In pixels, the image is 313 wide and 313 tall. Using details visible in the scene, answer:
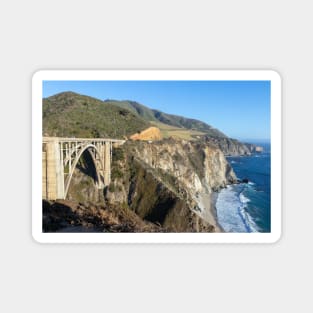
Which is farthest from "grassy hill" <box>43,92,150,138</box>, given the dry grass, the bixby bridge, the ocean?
the ocean

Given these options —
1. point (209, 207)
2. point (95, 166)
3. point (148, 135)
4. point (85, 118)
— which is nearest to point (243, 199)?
point (209, 207)

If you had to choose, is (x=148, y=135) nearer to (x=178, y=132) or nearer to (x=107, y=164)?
(x=178, y=132)
